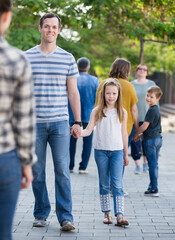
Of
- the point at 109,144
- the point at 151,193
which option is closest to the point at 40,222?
the point at 109,144

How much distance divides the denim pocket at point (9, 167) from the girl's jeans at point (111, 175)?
8.99ft

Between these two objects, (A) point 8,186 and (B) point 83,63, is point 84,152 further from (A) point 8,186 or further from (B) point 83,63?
(A) point 8,186

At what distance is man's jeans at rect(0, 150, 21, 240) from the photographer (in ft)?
8.52

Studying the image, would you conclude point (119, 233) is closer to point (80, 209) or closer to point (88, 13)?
point (80, 209)

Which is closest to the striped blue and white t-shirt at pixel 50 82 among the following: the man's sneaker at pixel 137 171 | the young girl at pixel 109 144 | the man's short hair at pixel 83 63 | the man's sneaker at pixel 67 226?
the young girl at pixel 109 144

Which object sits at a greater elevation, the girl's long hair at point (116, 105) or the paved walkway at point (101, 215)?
the girl's long hair at point (116, 105)

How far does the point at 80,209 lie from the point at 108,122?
50.5 inches

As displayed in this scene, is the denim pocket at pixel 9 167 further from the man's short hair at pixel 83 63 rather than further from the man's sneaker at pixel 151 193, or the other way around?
the man's short hair at pixel 83 63

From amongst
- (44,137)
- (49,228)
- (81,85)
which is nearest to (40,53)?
(44,137)

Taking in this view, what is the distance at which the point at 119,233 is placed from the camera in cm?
498

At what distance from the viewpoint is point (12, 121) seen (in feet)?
8.77

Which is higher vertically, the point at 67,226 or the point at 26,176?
the point at 26,176

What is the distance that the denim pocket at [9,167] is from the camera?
2.59 metres

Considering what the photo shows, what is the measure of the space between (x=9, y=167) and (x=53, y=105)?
7.40 feet
